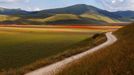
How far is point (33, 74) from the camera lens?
2298 centimetres

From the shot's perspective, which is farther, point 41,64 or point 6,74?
point 41,64

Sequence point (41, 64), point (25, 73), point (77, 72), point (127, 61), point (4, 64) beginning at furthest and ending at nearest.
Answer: point (4, 64), point (41, 64), point (25, 73), point (77, 72), point (127, 61)

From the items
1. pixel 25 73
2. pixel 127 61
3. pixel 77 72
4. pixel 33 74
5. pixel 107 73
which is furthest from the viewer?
pixel 25 73

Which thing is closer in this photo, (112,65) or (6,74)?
(112,65)

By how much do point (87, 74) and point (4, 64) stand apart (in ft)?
93.2

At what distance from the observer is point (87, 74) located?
1399 centimetres

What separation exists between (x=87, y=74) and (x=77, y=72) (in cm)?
117

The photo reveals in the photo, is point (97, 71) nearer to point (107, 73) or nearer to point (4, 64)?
point (107, 73)

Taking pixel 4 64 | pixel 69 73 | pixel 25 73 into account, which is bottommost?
pixel 4 64

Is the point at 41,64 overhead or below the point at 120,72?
below

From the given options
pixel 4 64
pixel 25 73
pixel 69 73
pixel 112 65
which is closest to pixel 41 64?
pixel 25 73

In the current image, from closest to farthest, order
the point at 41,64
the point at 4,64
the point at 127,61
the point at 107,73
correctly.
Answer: the point at 107,73 → the point at 127,61 → the point at 41,64 → the point at 4,64

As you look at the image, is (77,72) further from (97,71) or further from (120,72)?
(120,72)

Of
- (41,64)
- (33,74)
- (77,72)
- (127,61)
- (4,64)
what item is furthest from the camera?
(4,64)
